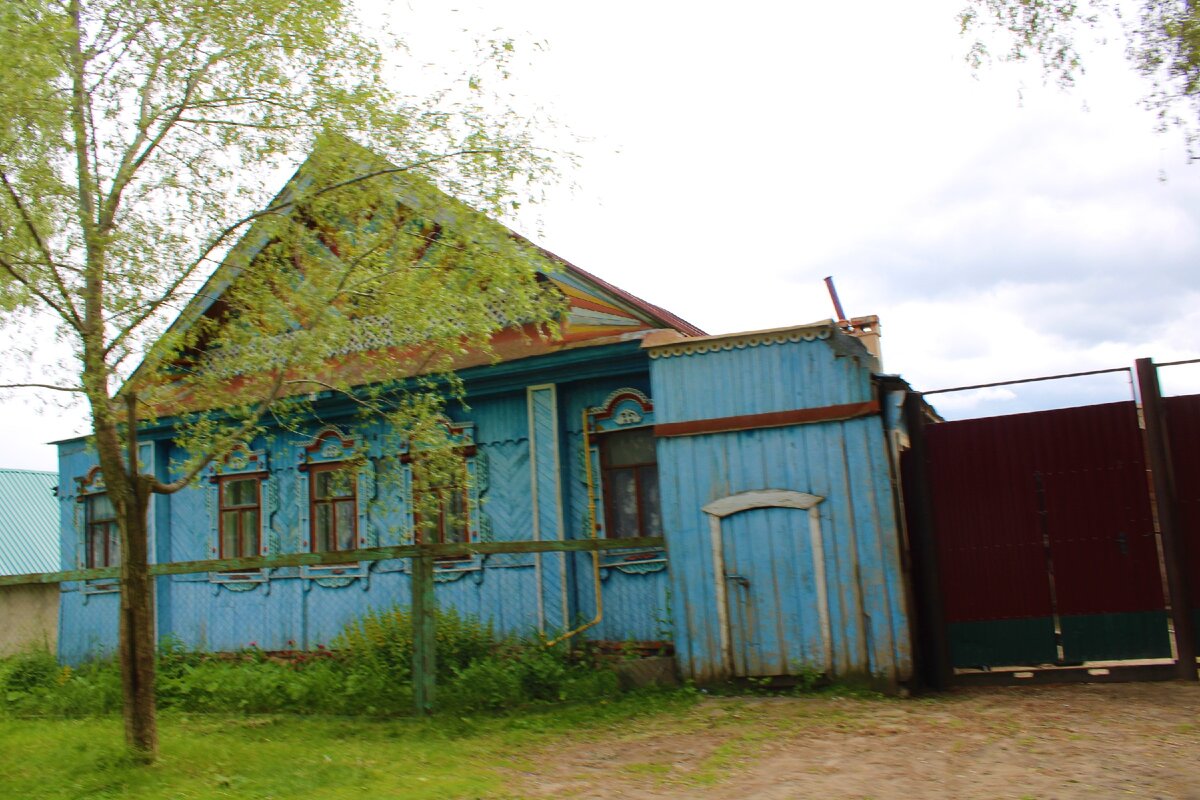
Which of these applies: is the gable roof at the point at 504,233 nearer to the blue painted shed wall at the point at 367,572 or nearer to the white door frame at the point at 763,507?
the blue painted shed wall at the point at 367,572

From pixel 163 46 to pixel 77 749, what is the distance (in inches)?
225

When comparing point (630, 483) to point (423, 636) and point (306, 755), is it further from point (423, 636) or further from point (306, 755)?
point (306, 755)

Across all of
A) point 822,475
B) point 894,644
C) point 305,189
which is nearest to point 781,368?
point 822,475

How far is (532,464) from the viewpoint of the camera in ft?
35.3

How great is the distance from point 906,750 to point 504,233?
16.1 feet

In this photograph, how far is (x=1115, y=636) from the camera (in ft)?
25.3

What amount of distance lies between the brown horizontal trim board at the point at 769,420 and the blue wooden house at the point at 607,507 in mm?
17

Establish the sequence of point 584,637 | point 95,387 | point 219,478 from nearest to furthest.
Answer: point 95,387
point 584,637
point 219,478

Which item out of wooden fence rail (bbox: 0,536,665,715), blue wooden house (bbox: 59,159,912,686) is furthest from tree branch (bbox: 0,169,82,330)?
wooden fence rail (bbox: 0,536,665,715)

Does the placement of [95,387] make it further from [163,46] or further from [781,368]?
[781,368]

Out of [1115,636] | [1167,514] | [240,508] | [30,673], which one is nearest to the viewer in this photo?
[1167,514]

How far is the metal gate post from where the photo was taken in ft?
24.6

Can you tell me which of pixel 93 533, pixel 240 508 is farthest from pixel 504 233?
pixel 93 533

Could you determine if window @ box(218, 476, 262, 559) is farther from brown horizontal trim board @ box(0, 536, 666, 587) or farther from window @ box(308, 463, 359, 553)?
brown horizontal trim board @ box(0, 536, 666, 587)
